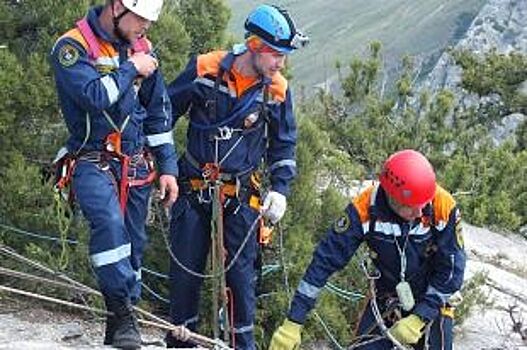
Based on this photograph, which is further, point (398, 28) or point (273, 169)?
point (398, 28)

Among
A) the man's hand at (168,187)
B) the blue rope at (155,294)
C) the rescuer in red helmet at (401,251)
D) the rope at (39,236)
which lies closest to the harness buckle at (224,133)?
the man's hand at (168,187)

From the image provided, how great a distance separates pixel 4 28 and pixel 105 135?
8.79 feet

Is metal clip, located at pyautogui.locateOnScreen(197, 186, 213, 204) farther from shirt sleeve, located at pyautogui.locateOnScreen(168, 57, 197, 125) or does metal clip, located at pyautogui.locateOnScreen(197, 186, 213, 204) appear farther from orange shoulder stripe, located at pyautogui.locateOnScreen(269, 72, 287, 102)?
orange shoulder stripe, located at pyautogui.locateOnScreen(269, 72, 287, 102)

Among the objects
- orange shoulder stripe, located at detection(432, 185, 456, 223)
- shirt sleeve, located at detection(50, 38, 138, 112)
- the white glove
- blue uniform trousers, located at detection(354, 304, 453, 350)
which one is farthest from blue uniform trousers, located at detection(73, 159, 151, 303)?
orange shoulder stripe, located at detection(432, 185, 456, 223)

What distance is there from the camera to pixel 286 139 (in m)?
5.87

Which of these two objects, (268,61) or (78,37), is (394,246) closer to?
(268,61)

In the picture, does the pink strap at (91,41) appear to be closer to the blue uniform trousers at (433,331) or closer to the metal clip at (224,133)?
the metal clip at (224,133)

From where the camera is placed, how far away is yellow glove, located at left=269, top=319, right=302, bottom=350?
5.32 meters

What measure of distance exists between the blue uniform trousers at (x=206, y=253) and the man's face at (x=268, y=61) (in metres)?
0.81

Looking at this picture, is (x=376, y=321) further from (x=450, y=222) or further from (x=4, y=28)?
(x=4, y=28)

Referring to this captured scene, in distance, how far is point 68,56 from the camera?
4613 mm

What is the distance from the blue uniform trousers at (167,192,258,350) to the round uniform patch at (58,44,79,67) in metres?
1.45

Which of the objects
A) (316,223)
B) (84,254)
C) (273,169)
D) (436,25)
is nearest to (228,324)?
(273,169)

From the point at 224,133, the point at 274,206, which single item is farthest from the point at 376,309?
the point at 224,133
